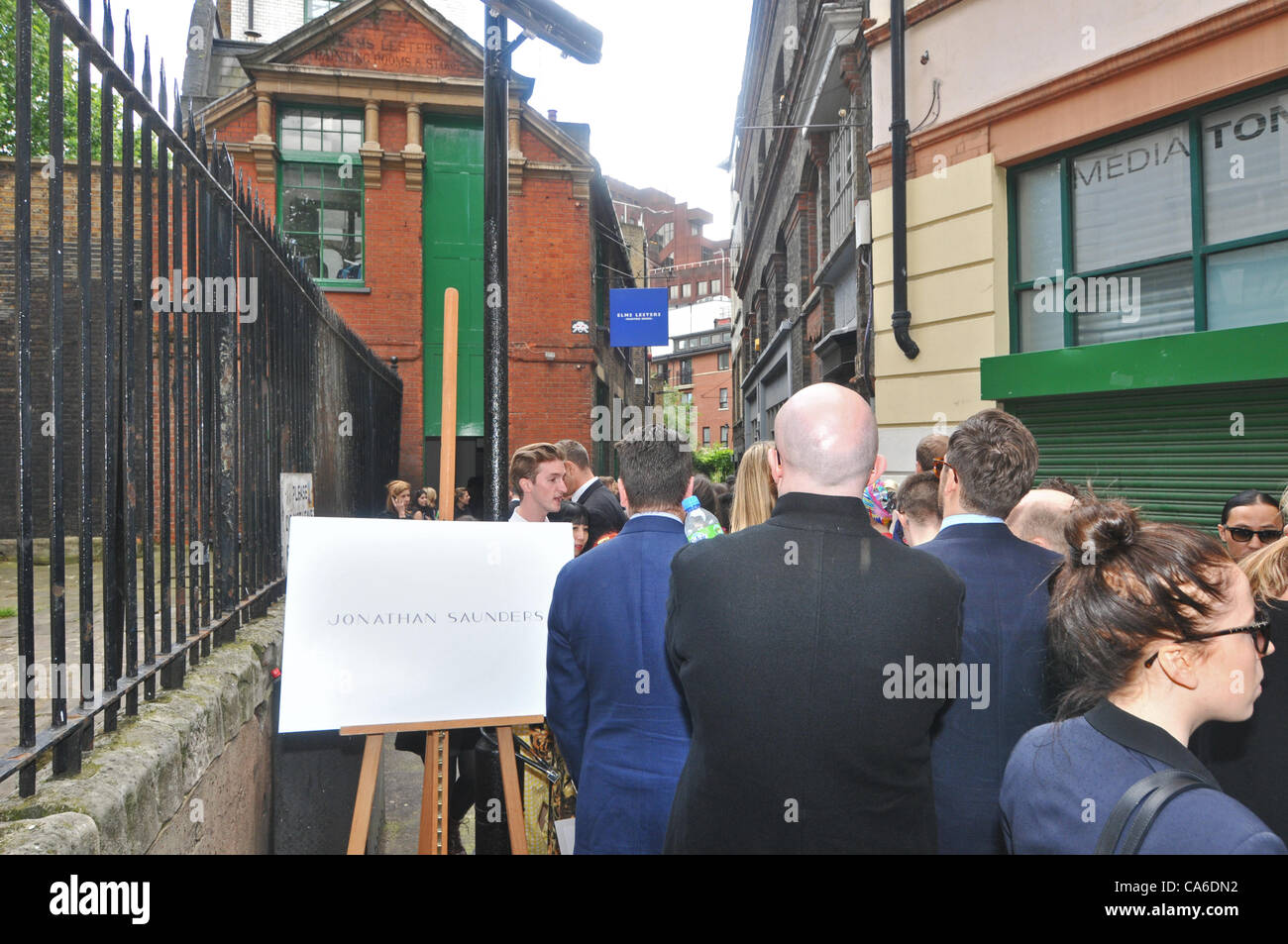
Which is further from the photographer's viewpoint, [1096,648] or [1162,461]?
[1162,461]

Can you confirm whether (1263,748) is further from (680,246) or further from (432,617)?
(680,246)

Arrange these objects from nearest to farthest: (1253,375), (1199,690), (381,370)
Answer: (1199,690)
(1253,375)
(381,370)

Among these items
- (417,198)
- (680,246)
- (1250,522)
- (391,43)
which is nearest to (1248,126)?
(1250,522)

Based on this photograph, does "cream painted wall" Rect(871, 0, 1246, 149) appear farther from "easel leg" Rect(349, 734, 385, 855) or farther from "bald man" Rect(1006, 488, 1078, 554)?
"easel leg" Rect(349, 734, 385, 855)

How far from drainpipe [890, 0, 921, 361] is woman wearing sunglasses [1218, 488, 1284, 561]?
3.77 meters

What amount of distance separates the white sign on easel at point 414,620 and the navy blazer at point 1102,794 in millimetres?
1992

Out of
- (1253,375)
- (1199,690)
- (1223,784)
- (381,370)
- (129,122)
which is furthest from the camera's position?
(381,370)

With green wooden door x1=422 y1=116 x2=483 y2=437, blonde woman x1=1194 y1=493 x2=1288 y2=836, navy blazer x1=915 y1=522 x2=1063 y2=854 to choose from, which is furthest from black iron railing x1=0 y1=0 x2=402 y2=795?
green wooden door x1=422 y1=116 x2=483 y2=437

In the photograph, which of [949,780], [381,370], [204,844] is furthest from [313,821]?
[381,370]

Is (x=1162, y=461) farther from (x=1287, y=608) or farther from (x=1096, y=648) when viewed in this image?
(x=1096, y=648)

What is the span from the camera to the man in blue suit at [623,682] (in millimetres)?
2709

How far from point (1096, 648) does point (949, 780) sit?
1.08 m

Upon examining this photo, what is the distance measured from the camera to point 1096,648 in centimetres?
176

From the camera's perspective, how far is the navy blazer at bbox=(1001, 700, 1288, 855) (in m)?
1.46
